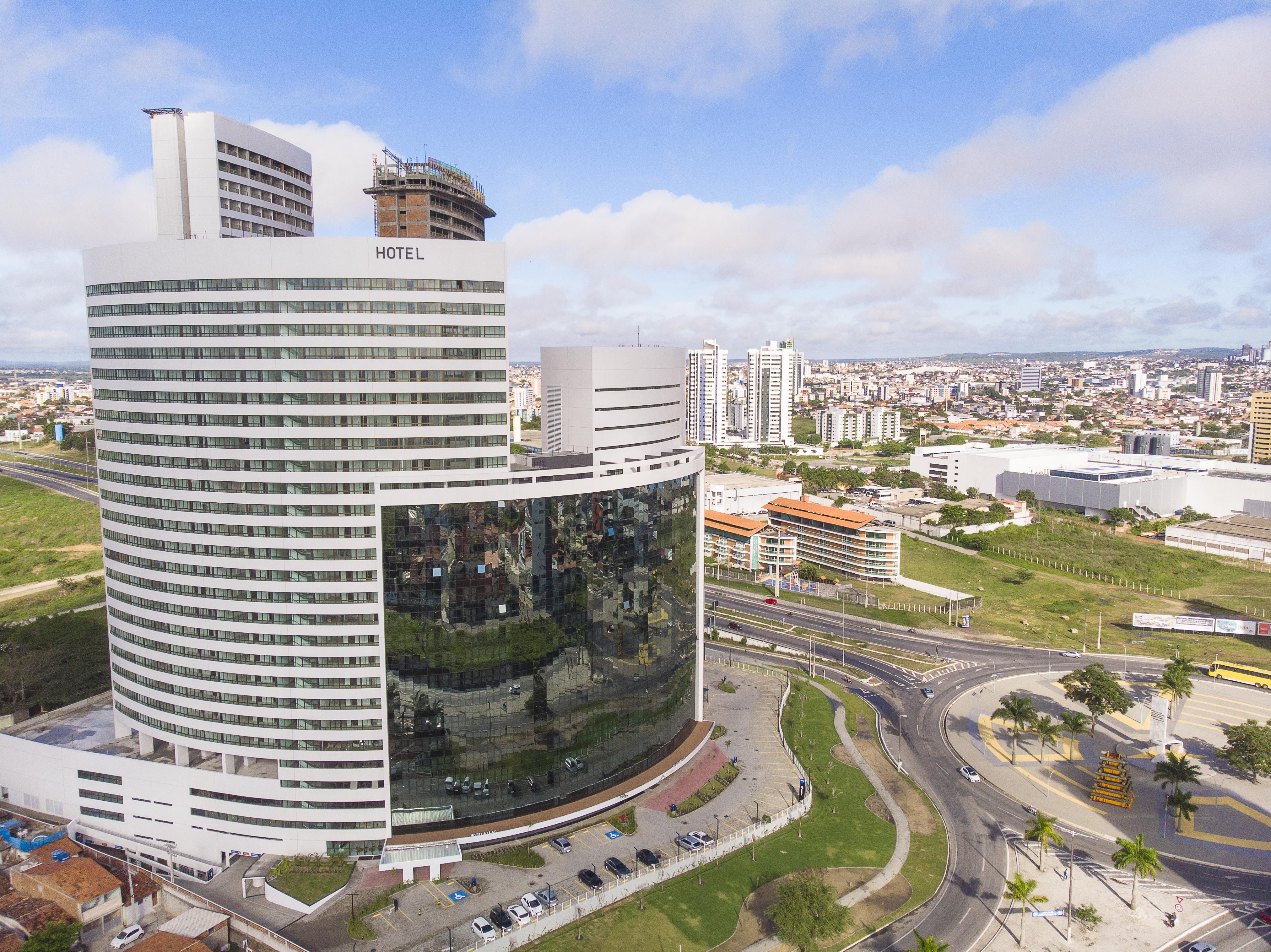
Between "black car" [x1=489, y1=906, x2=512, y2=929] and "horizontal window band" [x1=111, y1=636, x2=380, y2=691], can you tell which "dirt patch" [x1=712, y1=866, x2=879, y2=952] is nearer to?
"black car" [x1=489, y1=906, x2=512, y2=929]

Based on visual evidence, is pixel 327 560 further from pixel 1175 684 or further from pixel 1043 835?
pixel 1175 684

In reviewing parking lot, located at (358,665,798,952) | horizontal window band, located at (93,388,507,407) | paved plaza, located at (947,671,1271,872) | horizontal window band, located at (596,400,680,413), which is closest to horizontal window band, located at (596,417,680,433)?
horizontal window band, located at (596,400,680,413)

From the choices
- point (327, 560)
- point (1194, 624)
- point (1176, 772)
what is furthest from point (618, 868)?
point (1194, 624)

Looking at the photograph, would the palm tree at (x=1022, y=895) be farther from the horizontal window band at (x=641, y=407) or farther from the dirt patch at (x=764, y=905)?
the horizontal window band at (x=641, y=407)

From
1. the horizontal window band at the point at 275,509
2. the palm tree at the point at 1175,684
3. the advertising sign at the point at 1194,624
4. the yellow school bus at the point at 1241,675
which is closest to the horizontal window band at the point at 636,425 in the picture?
the horizontal window band at the point at 275,509

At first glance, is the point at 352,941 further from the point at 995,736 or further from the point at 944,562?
the point at 944,562
